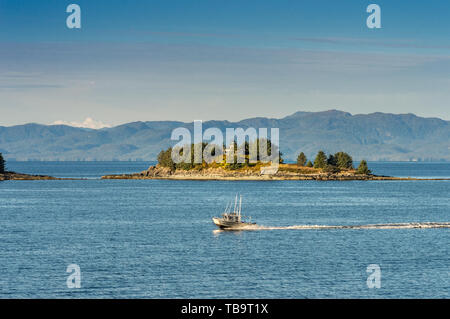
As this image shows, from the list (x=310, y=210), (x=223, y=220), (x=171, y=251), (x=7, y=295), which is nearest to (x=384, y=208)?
(x=310, y=210)

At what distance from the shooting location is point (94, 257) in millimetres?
71938

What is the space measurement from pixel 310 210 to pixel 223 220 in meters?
40.3

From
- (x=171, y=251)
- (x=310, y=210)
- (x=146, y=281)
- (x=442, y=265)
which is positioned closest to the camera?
(x=146, y=281)

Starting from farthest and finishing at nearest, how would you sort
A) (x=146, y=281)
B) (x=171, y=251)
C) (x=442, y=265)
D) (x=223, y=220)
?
(x=223, y=220) < (x=171, y=251) < (x=442, y=265) < (x=146, y=281)

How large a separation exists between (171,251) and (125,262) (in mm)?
8645

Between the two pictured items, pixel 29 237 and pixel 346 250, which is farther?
pixel 29 237

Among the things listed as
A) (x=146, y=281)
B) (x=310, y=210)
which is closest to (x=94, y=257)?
(x=146, y=281)

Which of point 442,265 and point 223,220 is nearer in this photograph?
point 442,265
